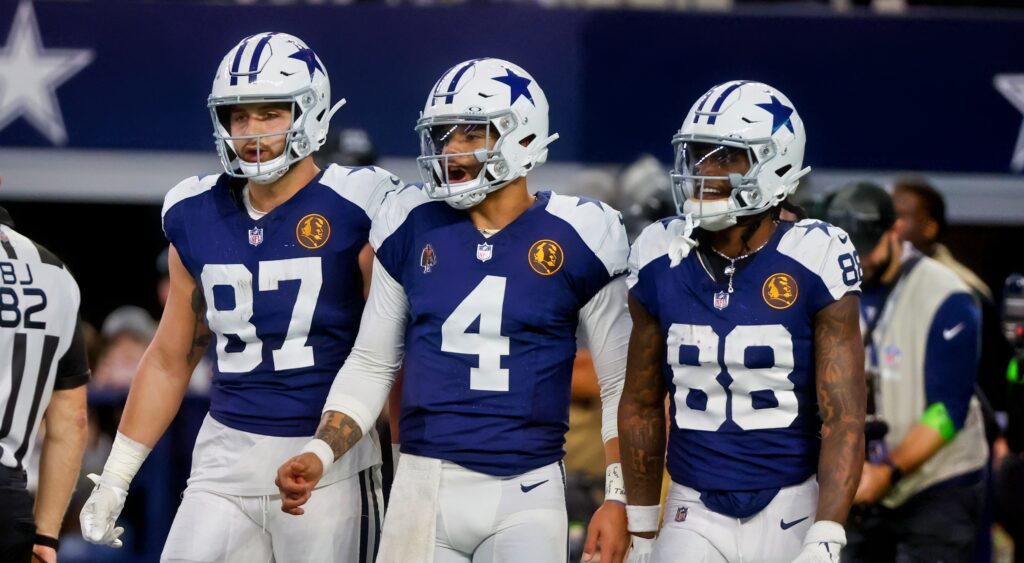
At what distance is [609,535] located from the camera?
404cm

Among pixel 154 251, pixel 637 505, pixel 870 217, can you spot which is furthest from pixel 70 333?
pixel 154 251

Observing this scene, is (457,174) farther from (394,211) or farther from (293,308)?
(293,308)

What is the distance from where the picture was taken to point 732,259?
402cm

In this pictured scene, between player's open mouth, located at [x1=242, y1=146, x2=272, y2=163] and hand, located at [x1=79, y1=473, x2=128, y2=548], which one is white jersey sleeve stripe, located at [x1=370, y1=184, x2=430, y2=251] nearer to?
player's open mouth, located at [x1=242, y1=146, x2=272, y2=163]

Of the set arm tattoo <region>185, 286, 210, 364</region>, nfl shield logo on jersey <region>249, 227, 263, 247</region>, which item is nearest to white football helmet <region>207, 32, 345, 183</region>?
nfl shield logo on jersey <region>249, 227, 263, 247</region>

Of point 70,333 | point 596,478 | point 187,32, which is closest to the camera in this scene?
point 70,333

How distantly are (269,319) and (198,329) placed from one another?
0.33 metres

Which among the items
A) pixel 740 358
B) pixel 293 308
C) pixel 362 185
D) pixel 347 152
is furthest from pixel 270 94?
pixel 347 152

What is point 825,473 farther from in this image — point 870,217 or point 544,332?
point 870,217

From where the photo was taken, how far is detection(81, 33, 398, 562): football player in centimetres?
427

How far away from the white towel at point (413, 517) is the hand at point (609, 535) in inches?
14.8

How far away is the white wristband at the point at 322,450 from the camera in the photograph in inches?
156

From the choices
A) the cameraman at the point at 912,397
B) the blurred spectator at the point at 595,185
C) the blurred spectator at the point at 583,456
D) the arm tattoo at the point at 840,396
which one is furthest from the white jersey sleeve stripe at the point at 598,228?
the blurred spectator at the point at 595,185

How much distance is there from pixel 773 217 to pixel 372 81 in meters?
4.83
